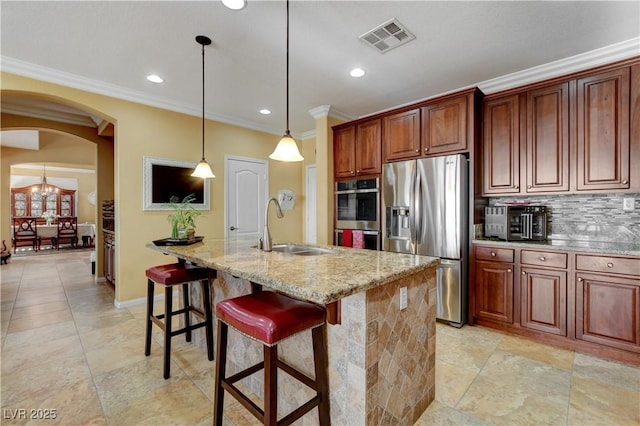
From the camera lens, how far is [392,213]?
351 centimetres

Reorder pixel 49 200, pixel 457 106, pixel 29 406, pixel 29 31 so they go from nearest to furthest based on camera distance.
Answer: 1. pixel 29 406
2. pixel 29 31
3. pixel 457 106
4. pixel 49 200

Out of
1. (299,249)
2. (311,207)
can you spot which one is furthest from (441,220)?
(311,207)

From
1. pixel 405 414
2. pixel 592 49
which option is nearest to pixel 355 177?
pixel 592 49

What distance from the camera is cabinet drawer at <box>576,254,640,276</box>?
2227 millimetres

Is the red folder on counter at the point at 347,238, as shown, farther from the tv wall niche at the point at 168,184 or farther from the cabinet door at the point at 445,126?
the tv wall niche at the point at 168,184

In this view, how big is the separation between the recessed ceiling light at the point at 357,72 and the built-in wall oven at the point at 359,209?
127 cm

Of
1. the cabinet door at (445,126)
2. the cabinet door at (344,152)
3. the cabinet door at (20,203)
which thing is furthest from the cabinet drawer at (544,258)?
the cabinet door at (20,203)

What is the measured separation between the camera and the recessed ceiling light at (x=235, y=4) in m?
2.02

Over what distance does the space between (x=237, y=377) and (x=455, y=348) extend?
1936 millimetres

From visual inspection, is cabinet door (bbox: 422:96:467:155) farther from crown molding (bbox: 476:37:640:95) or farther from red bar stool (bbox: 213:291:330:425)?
red bar stool (bbox: 213:291:330:425)

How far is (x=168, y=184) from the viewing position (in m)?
3.96

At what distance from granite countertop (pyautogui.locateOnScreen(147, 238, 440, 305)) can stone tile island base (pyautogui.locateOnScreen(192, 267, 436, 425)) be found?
9 cm

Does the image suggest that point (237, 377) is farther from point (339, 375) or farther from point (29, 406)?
point (29, 406)

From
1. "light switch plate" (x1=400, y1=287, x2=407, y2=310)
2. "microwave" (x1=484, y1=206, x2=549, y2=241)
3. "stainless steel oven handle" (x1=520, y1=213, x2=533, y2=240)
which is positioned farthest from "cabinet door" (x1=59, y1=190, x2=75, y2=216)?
"stainless steel oven handle" (x1=520, y1=213, x2=533, y2=240)
